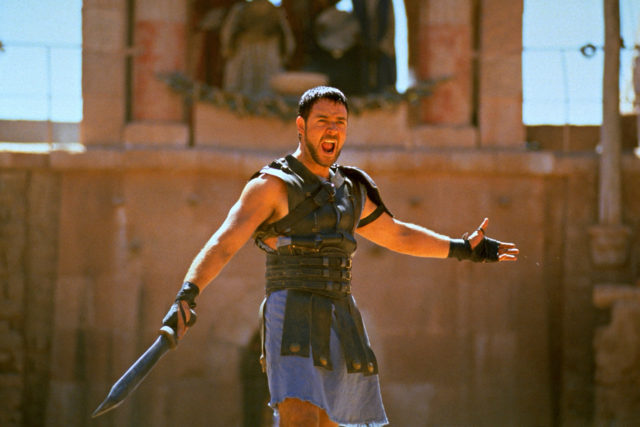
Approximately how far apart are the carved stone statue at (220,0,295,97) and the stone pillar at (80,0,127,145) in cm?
110

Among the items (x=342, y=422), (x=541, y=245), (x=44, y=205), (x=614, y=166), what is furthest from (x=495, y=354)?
(x=342, y=422)

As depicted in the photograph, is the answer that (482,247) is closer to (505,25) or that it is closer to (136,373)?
(136,373)

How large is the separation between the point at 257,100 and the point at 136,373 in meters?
6.27

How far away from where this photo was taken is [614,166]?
9367 millimetres

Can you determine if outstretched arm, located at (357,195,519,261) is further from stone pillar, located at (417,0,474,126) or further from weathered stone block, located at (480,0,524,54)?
weathered stone block, located at (480,0,524,54)

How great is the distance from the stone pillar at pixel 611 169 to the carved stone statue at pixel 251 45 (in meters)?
3.36

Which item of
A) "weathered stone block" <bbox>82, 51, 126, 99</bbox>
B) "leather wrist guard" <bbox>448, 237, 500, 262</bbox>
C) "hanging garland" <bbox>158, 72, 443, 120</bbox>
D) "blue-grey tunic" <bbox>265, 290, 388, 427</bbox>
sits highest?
"weathered stone block" <bbox>82, 51, 126, 99</bbox>

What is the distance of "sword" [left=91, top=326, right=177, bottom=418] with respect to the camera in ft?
10.7

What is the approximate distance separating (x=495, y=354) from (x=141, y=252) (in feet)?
12.0

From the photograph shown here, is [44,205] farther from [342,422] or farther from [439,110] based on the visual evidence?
[342,422]

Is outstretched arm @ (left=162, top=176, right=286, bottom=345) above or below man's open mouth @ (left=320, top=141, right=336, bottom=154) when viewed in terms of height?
below

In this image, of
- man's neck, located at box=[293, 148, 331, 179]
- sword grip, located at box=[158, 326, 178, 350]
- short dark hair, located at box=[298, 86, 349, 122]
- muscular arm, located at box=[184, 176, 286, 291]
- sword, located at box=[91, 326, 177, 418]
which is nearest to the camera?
sword, located at box=[91, 326, 177, 418]

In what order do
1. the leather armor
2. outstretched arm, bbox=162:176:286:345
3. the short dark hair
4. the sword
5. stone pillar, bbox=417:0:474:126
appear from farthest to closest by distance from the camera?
stone pillar, bbox=417:0:474:126 < the short dark hair < the leather armor < outstretched arm, bbox=162:176:286:345 < the sword

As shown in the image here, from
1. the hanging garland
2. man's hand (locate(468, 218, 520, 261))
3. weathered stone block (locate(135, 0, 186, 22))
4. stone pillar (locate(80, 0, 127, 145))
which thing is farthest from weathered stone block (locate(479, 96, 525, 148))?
man's hand (locate(468, 218, 520, 261))
